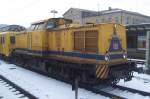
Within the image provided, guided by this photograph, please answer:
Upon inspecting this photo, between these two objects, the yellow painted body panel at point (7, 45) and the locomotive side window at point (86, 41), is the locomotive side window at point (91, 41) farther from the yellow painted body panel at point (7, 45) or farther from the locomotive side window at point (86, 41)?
the yellow painted body panel at point (7, 45)

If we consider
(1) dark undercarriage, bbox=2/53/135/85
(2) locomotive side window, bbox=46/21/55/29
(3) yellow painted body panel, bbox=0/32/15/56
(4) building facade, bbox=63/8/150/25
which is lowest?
(1) dark undercarriage, bbox=2/53/135/85

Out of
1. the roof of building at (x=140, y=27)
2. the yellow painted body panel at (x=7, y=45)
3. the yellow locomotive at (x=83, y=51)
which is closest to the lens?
the yellow locomotive at (x=83, y=51)

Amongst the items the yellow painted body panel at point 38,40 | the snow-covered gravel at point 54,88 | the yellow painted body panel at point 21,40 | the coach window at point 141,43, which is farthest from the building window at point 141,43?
the yellow painted body panel at point 38,40

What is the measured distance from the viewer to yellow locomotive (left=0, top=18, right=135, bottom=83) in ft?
31.7

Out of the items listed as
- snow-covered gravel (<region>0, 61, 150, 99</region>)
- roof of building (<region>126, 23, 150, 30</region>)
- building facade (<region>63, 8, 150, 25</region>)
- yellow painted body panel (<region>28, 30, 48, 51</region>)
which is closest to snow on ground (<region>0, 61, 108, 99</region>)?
snow-covered gravel (<region>0, 61, 150, 99</region>)

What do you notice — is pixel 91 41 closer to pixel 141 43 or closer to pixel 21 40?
pixel 21 40

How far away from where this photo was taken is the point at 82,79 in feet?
34.4

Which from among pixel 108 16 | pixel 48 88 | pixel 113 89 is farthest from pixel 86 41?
pixel 108 16

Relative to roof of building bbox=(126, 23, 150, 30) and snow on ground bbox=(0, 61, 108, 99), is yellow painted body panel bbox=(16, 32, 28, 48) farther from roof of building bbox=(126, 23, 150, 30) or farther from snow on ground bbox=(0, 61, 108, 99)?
roof of building bbox=(126, 23, 150, 30)

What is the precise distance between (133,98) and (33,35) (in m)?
7.42

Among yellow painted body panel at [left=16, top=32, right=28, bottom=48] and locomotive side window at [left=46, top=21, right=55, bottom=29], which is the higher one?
locomotive side window at [left=46, top=21, right=55, bottom=29]

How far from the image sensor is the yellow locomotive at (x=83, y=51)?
966 centimetres

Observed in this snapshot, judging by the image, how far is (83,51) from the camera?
10.5 metres

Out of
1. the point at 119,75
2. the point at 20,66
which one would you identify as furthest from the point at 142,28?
the point at 119,75
